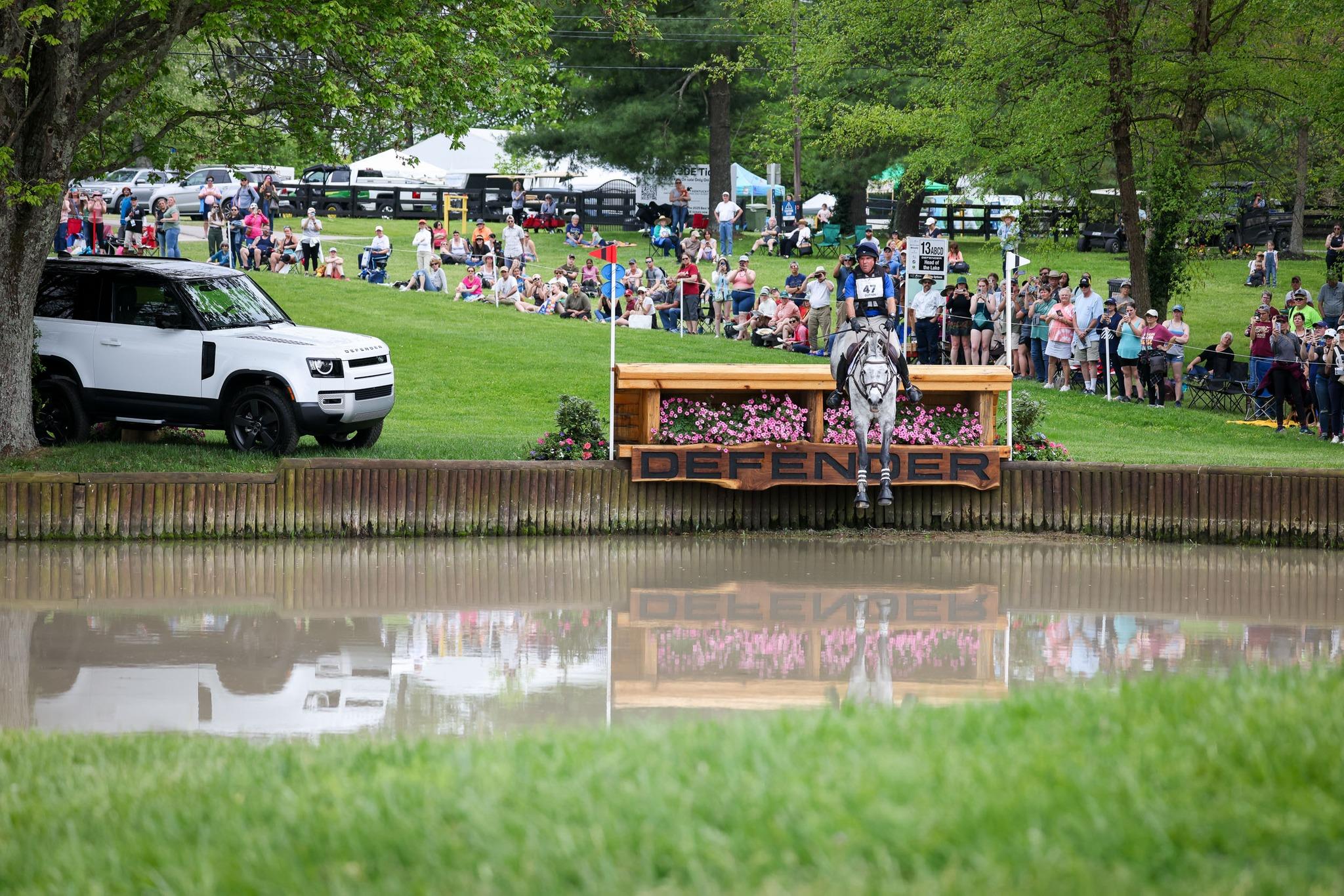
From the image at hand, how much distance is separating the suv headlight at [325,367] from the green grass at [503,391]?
1003 mm

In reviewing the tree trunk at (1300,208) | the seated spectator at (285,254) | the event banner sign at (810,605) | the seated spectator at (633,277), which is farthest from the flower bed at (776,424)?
the tree trunk at (1300,208)

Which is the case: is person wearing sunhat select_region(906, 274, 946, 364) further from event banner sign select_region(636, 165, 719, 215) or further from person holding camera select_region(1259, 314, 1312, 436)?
event banner sign select_region(636, 165, 719, 215)

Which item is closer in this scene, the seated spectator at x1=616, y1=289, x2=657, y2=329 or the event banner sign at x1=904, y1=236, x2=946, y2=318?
the event banner sign at x1=904, y1=236, x2=946, y2=318

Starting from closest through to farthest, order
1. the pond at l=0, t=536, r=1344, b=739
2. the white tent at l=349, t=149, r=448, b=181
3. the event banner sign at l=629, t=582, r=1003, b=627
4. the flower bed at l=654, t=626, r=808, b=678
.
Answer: the pond at l=0, t=536, r=1344, b=739 → the flower bed at l=654, t=626, r=808, b=678 → the event banner sign at l=629, t=582, r=1003, b=627 → the white tent at l=349, t=149, r=448, b=181

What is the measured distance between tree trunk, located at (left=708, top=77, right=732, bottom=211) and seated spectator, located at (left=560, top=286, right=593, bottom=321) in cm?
1953

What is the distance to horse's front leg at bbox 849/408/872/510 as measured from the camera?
1481 cm

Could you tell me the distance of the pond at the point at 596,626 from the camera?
900 cm

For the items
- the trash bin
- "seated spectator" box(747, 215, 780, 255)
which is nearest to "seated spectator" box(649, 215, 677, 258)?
"seated spectator" box(747, 215, 780, 255)

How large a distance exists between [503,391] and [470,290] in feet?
Answer: 31.4

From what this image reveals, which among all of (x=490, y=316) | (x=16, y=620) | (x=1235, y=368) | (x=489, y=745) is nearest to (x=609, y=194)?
(x=490, y=316)

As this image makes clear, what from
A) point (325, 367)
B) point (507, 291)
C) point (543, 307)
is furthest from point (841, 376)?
point (507, 291)

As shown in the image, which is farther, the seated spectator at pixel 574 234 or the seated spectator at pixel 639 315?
the seated spectator at pixel 574 234

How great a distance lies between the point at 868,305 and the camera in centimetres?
1480

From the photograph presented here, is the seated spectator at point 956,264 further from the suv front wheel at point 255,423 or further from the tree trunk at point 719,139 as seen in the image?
the suv front wheel at point 255,423
